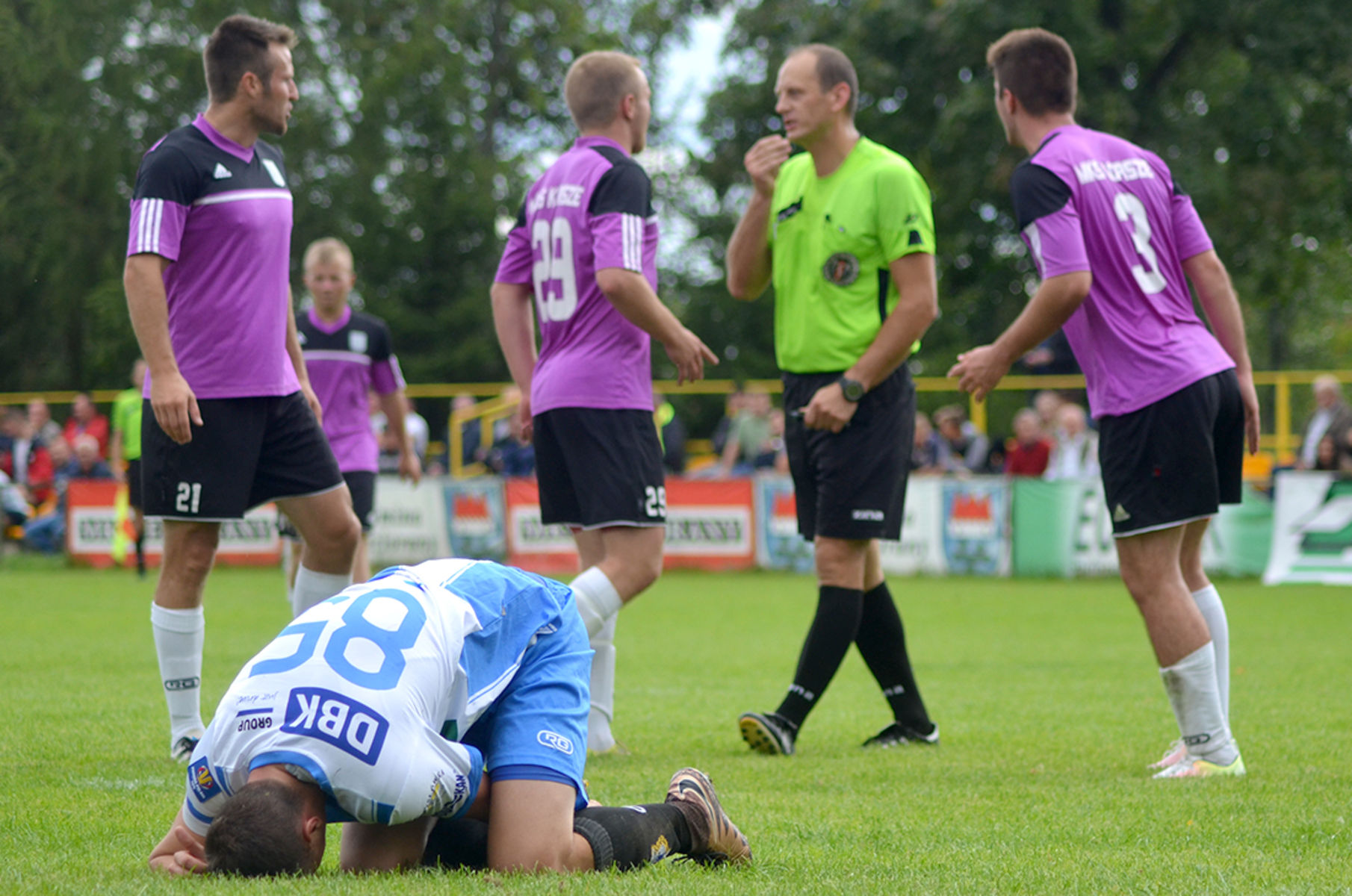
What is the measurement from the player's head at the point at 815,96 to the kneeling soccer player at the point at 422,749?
277 cm

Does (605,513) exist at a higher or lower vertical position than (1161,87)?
lower

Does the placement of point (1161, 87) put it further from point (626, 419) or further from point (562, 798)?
point (562, 798)

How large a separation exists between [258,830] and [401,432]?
629 cm

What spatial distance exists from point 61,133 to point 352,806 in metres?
34.0

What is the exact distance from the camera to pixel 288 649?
10.2ft

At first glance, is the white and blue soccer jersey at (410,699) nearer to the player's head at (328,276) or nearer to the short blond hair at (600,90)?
the short blond hair at (600,90)

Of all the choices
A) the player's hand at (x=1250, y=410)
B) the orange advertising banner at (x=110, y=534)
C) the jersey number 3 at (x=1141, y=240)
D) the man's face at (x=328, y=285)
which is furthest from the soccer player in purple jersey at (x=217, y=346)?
the orange advertising banner at (x=110, y=534)

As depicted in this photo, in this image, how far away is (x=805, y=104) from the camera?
19.1 feet

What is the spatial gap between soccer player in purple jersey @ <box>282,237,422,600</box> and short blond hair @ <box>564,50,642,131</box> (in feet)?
11.9

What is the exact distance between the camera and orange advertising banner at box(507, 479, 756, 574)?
58.4 ft

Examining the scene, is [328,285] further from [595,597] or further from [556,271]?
[595,597]

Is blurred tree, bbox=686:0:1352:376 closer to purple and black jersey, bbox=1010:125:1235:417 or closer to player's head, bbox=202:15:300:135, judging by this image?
purple and black jersey, bbox=1010:125:1235:417

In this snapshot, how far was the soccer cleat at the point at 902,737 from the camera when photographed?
227 inches

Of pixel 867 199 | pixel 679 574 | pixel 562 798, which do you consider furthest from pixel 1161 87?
pixel 562 798
